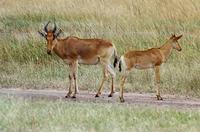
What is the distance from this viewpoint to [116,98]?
13258 millimetres

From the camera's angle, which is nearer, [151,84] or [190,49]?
[151,84]

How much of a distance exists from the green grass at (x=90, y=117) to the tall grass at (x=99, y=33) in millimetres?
2774

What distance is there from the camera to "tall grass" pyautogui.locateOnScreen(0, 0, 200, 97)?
48.8ft

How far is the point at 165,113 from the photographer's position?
36.4 feet

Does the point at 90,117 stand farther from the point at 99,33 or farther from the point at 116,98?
the point at 99,33

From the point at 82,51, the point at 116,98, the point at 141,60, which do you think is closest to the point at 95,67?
the point at 82,51

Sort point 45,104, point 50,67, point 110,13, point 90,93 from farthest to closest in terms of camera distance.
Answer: point 110,13 < point 50,67 < point 90,93 < point 45,104

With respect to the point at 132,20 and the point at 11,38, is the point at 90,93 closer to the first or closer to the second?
the point at 11,38

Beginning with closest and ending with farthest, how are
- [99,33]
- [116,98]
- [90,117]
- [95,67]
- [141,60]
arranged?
[90,117], [141,60], [116,98], [95,67], [99,33]

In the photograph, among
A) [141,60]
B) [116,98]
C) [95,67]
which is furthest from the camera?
[95,67]

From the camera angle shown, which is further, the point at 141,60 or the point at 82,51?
the point at 82,51

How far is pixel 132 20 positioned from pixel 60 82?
5.15 metres

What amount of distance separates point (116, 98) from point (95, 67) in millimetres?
3035

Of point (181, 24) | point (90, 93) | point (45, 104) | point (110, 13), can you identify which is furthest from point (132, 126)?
point (110, 13)
